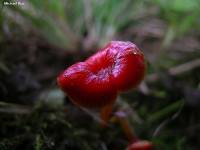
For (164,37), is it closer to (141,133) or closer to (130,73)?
(141,133)

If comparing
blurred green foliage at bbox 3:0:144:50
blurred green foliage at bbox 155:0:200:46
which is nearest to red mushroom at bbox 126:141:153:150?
blurred green foliage at bbox 3:0:144:50

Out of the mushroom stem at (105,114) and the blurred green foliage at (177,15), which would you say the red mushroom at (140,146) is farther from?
the blurred green foliage at (177,15)

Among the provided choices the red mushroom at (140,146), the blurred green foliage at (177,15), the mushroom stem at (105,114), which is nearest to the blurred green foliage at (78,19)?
the blurred green foliage at (177,15)

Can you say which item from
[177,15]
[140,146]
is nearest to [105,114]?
[140,146]

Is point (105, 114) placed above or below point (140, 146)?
above

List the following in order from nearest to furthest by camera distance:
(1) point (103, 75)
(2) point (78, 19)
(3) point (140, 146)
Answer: (1) point (103, 75) < (3) point (140, 146) < (2) point (78, 19)

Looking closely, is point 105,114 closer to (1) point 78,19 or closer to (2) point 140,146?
(2) point 140,146

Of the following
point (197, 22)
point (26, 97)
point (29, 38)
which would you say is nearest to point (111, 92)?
point (26, 97)

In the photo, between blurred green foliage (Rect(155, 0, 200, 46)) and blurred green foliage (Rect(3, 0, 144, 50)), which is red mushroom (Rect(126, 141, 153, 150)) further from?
blurred green foliage (Rect(155, 0, 200, 46))
